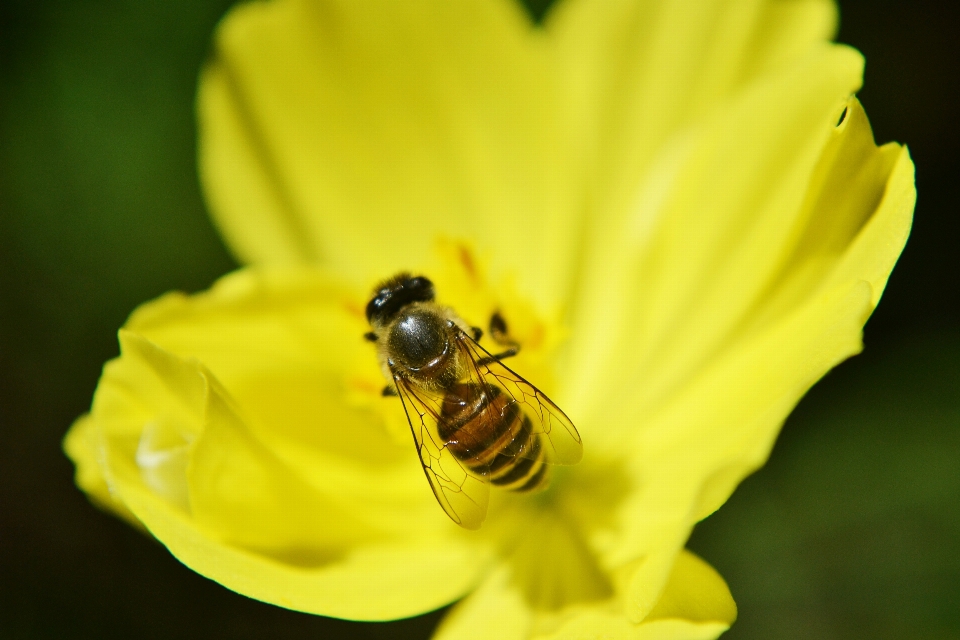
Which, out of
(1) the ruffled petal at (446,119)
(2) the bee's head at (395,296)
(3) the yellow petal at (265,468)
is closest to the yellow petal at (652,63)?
(1) the ruffled petal at (446,119)

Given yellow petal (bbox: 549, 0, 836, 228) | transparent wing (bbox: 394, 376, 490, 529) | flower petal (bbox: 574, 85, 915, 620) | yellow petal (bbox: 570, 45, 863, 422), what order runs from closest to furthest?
flower petal (bbox: 574, 85, 915, 620)
transparent wing (bbox: 394, 376, 490, 529)
yellow petal (bbox: 570, 45, 863, 422)
yellow petal (bbox: 549, 0, 836, 228)

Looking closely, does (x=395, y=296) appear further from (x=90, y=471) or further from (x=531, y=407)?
(x=90, y=471)

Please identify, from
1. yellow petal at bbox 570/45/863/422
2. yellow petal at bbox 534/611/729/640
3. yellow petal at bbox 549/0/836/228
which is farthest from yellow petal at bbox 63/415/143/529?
yellow petal at bbox 549/0/836/228

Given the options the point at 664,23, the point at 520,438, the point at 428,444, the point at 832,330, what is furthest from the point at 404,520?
the point at 664,23

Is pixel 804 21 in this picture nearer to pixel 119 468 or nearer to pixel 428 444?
pixel 428 444

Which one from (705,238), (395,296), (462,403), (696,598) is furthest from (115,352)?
(696,598)

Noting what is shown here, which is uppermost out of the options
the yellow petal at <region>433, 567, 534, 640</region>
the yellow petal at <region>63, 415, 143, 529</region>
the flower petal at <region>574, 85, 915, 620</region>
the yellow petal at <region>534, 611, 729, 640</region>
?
the yellow petal at <region>63, 415, 143, 529</region>

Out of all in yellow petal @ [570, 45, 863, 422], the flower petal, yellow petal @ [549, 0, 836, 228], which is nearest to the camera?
the flower petal

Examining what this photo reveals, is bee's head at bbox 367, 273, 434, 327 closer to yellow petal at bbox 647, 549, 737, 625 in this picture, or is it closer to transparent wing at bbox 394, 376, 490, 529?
transparent wing at bbox 394, 376, 490, 529
